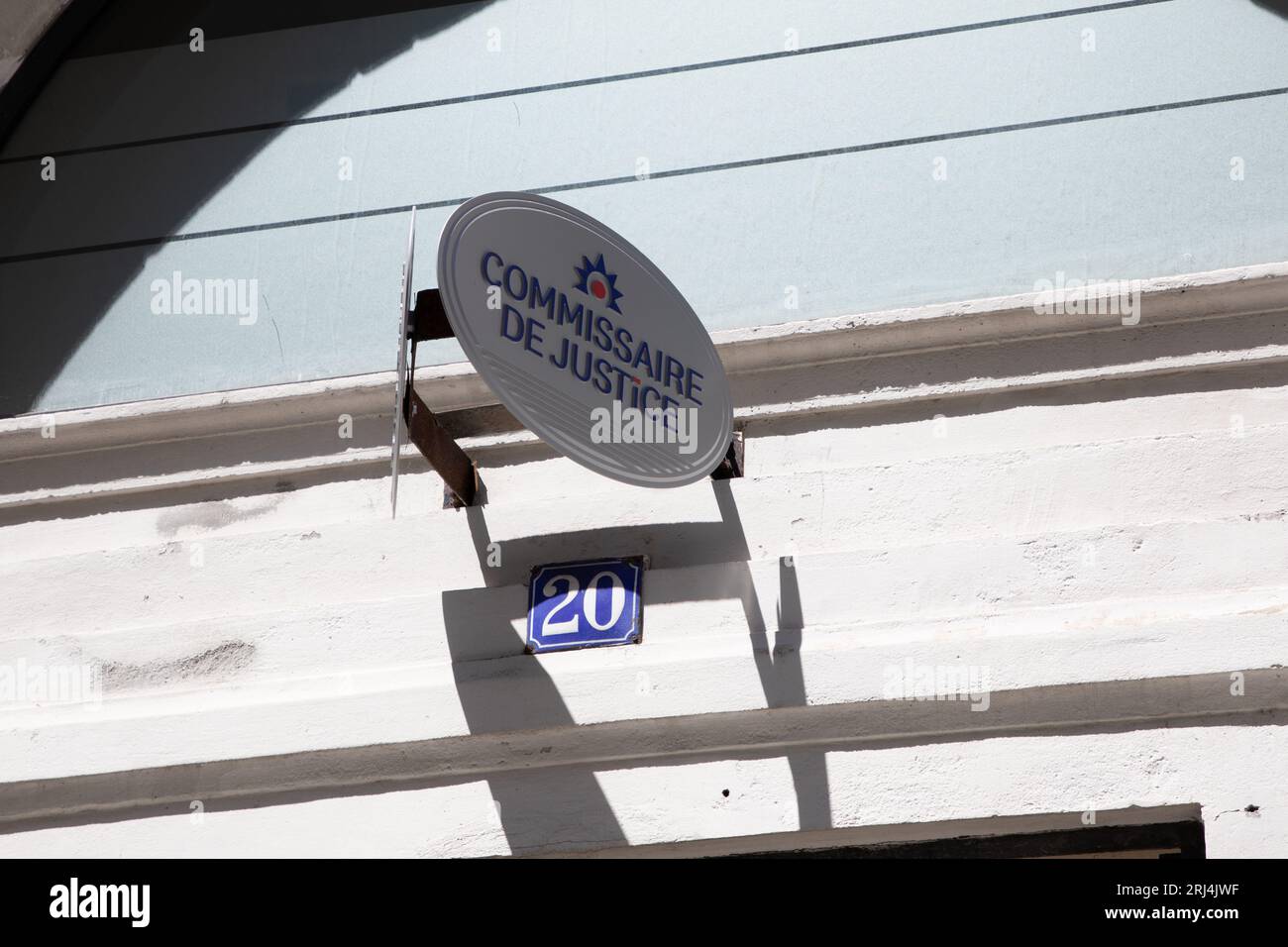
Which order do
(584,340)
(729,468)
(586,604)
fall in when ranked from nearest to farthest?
(584,340) → (586,604) → (729,468)

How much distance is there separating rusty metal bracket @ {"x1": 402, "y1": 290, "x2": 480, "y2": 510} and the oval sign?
259mm

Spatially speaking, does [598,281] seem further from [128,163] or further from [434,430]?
[128,163]

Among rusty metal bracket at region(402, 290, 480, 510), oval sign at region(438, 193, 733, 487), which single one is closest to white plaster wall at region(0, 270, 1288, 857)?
rusty metal bracket at region(402, 290, 480, 510)

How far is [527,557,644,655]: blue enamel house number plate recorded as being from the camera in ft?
15.8

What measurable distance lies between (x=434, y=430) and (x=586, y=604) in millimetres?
763

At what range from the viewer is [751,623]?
4746 millimetres

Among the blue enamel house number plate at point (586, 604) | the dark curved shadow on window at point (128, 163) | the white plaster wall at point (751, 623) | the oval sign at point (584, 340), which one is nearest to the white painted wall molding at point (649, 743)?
the white plaster wall at point (751, 623)

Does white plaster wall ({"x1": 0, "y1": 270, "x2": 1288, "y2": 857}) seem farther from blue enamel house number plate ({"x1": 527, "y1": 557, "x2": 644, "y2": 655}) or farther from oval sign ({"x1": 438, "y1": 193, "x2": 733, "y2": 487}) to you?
oval sign ({"x1": 438, "y1": 193, "x2": 733, "y2": 487})

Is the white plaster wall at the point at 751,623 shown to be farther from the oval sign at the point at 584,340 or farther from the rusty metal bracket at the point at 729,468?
the oval sign at the point at 584,340

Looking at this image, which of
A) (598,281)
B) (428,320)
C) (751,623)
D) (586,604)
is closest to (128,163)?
(428,320)

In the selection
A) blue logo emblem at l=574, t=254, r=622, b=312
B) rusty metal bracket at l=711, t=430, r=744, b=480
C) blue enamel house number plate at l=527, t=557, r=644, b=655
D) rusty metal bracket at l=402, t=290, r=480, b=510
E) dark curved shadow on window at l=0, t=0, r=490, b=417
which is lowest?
blue enamel house number plate at l=527, t=557, r=644, b=655

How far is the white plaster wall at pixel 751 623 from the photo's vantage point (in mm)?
4441
